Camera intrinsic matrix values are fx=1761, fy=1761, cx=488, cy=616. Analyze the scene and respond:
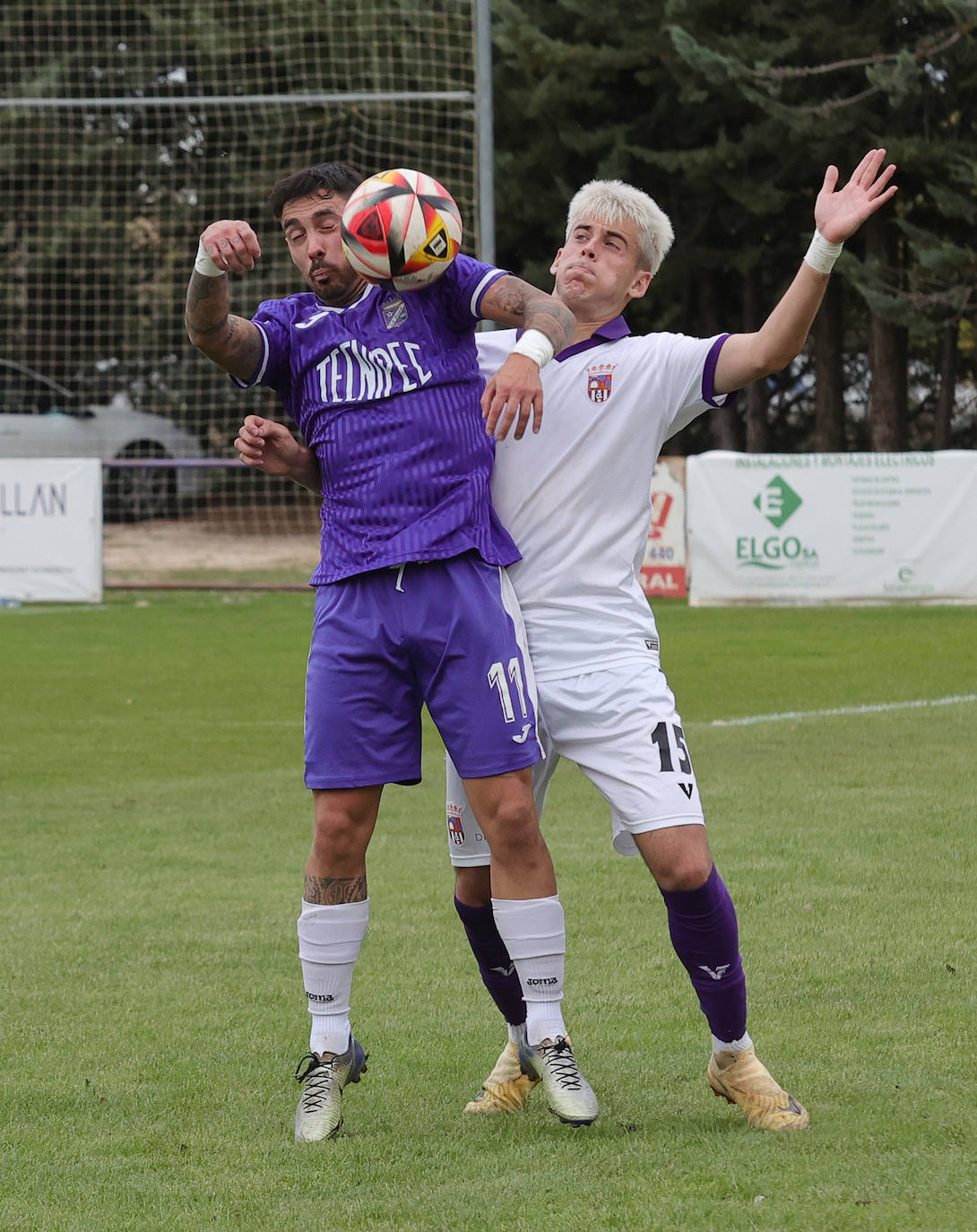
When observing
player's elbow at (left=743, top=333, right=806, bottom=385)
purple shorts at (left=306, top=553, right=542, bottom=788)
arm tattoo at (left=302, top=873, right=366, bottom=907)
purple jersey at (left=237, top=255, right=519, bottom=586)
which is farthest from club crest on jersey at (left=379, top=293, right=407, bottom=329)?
arm tattoo at (left=302, top=873, right=366, bottom=907)

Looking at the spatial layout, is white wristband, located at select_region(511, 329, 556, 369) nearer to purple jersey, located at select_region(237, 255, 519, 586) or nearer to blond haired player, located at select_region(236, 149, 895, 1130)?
blond haired player, located at select_region(236, 149, 895, 1130)

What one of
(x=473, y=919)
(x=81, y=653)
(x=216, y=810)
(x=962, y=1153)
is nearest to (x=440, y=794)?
(x=216, y=810)

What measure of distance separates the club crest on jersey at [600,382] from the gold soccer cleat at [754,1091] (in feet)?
4.92

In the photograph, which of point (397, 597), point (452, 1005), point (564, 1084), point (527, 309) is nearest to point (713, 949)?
point (564, 1084)

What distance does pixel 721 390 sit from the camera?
4.04 metres

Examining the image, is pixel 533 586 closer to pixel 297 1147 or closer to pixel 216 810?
pixel 297 1147

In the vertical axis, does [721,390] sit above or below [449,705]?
above

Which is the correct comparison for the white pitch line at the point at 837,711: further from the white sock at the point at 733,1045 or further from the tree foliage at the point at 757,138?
the tree foliage at the point at 757,138

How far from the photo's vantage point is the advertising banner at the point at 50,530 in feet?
65.5

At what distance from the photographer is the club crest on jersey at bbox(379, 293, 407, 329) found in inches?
157

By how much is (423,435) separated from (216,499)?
24.2 m

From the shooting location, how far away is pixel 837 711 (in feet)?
36.1

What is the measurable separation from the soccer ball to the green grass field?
1894 millimetres

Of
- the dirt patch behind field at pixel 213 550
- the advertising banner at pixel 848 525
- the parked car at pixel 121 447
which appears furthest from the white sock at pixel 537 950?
the parked car at pixel 121 447
